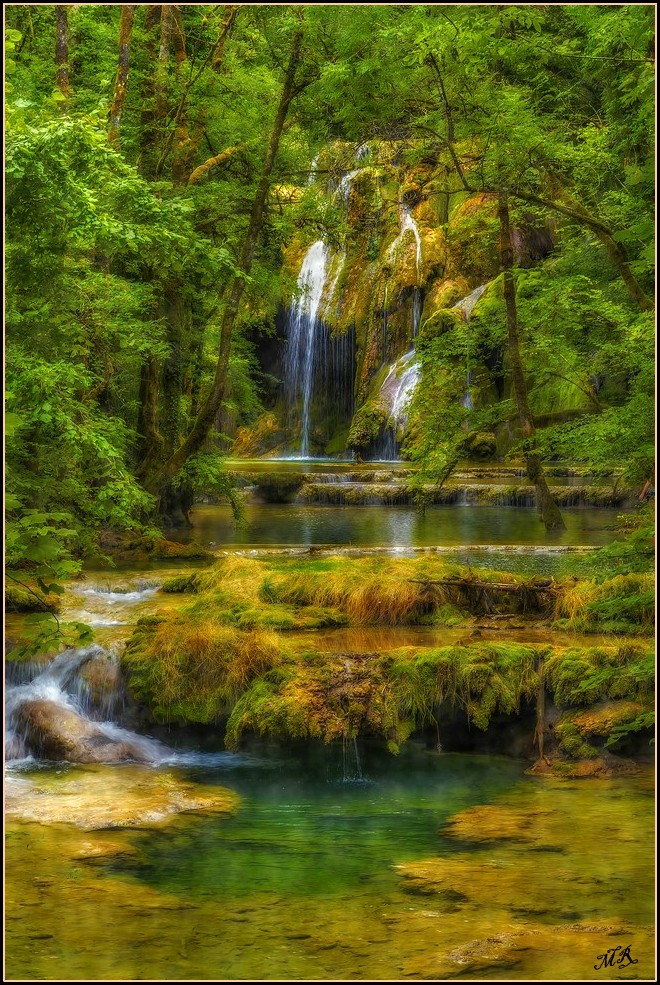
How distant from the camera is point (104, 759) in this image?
7984 mm

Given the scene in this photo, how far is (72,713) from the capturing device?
27.9ft

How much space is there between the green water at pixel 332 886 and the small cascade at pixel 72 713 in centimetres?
93

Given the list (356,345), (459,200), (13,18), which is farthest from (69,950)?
(459,200)

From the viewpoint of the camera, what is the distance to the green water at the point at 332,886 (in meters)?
4.70

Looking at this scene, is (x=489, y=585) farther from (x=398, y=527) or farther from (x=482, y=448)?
(x=482, y=448)

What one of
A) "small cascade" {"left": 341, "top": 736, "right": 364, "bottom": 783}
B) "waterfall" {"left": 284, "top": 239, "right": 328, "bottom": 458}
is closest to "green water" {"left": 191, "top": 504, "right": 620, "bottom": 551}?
"small cascade" {"left": 341, "top": 736, "right": 364, "bottom": 783}

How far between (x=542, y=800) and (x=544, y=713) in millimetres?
1126

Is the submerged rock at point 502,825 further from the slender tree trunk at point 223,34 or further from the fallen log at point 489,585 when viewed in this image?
the slender tree trunk at point 223,34

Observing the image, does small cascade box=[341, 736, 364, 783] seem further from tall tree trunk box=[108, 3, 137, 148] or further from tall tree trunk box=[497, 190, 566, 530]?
tall tree trunk box=[108, 3, 137, 148]

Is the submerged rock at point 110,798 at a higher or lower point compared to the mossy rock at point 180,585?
lower

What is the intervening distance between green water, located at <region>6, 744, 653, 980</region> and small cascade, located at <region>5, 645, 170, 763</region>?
93 centimetres

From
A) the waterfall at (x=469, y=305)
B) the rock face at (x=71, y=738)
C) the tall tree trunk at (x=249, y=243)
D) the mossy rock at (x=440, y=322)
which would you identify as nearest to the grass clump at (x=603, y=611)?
the rock face at (x=71, y=738)

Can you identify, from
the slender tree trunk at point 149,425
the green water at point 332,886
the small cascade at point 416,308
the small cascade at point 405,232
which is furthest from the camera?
the small cascade at point 405,232

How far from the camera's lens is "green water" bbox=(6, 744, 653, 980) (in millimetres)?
4703
